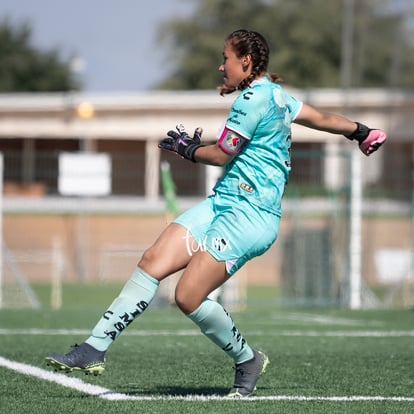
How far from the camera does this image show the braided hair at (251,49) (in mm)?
6277

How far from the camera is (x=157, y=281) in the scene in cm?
629

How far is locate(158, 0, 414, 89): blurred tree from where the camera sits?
59.0m

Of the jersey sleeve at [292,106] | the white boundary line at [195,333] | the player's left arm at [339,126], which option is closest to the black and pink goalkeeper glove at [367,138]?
the player's left arm at [339,126]

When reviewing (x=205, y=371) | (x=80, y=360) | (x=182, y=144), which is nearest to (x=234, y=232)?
(x=182, y=144)

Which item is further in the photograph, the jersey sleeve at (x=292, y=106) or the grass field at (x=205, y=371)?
the jersey sleeve at (x=292, y=106)

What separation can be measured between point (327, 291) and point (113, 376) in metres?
13.3

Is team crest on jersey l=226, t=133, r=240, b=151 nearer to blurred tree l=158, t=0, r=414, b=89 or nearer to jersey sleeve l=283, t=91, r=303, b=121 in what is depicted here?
jersey sleeve l=283, t=91, r=303, b=121

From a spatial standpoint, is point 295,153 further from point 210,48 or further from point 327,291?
point 210,48

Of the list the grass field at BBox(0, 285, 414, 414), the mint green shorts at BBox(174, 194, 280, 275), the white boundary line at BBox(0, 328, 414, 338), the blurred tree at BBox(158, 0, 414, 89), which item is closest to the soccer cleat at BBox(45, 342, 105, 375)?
the grass field at BBox(0, 285, 414, 414)

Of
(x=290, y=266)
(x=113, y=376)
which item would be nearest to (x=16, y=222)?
(x=290, y=266)

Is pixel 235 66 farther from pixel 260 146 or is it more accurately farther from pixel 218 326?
pixel 218 326

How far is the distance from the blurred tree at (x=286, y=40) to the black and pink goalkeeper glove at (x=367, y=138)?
163ft

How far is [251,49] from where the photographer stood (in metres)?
6.27

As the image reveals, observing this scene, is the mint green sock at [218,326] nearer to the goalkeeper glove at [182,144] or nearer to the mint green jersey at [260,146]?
the mint green jersey at [260,146]
